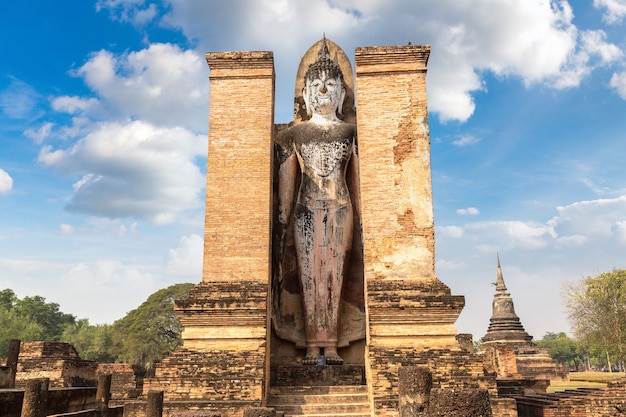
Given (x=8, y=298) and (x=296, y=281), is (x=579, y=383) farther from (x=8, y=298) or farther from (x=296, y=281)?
(x=8, y=298)

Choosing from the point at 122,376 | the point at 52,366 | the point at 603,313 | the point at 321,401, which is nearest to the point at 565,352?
the point at 603,313

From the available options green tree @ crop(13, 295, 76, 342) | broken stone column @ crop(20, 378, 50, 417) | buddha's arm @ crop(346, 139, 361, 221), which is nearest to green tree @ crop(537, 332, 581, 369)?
green tree @ crop(13, 295, 76, 342)

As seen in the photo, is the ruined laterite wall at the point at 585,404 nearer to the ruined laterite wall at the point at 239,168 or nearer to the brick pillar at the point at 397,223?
the brick pillar at the point at 397,223

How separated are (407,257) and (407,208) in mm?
875

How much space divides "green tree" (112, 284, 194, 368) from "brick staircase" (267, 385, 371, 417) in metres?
31.9

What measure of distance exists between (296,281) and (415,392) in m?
4.99

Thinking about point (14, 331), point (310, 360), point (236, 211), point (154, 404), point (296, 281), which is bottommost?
point (154, 404)

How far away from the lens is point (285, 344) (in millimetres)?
10828

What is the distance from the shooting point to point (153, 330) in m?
41.5

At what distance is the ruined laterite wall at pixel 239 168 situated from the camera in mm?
9430

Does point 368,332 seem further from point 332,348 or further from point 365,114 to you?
point 365,114

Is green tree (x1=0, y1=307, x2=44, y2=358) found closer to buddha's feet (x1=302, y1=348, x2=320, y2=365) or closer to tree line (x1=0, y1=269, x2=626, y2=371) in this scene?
tree line (x1=0, y1=269, x2=626, y2=371)

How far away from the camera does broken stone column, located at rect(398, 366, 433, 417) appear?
6.32m

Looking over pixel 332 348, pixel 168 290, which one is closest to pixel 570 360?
pixel 168 290
